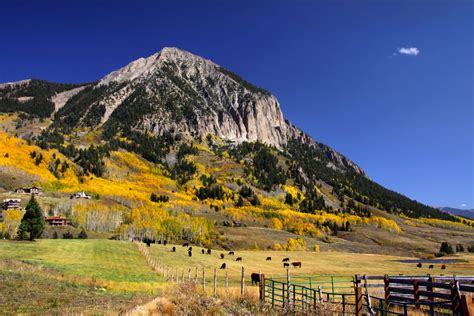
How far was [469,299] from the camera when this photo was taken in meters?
10.4

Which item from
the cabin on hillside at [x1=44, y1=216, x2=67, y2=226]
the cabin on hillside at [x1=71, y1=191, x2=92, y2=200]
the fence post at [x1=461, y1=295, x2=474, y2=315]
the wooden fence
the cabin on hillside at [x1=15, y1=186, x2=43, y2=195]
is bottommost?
the cabin on hillside at [x1=44, y1=216, x2=67, y2=226]

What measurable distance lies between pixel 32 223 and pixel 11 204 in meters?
62.3

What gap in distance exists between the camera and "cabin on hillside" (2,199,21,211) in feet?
438

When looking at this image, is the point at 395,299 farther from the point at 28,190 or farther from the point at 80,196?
the point at 28,190

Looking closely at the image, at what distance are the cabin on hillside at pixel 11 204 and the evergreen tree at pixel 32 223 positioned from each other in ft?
182

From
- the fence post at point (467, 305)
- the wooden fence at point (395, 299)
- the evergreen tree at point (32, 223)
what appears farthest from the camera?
the evergreen tree at point (32, 223)

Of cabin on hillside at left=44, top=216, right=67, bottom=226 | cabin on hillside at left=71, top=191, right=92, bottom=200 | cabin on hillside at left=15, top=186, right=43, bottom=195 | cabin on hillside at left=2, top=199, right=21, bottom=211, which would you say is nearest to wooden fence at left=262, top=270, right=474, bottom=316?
cabin on hillside at left=44, top=216, right=67, bottom=226

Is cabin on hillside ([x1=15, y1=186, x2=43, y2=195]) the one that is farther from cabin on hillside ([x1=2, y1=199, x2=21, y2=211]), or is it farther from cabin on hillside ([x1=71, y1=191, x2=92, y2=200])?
cabin on hillside ([x1=2, y1=199, x2=21, y2=211])

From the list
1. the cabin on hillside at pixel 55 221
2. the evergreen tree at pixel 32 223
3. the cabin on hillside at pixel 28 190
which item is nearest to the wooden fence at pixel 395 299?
the evergreen tree at pixel 32 223

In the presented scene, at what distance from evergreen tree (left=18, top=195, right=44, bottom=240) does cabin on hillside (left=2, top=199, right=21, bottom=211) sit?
55523 mm

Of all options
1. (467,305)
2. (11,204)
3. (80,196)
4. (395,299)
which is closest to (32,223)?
(11,204)

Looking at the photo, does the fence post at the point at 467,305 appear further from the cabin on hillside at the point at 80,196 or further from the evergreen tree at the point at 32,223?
the cabin on hillside at the point at 80,196

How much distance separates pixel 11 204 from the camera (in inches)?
5364

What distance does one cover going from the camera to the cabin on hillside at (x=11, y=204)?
133587 mm
